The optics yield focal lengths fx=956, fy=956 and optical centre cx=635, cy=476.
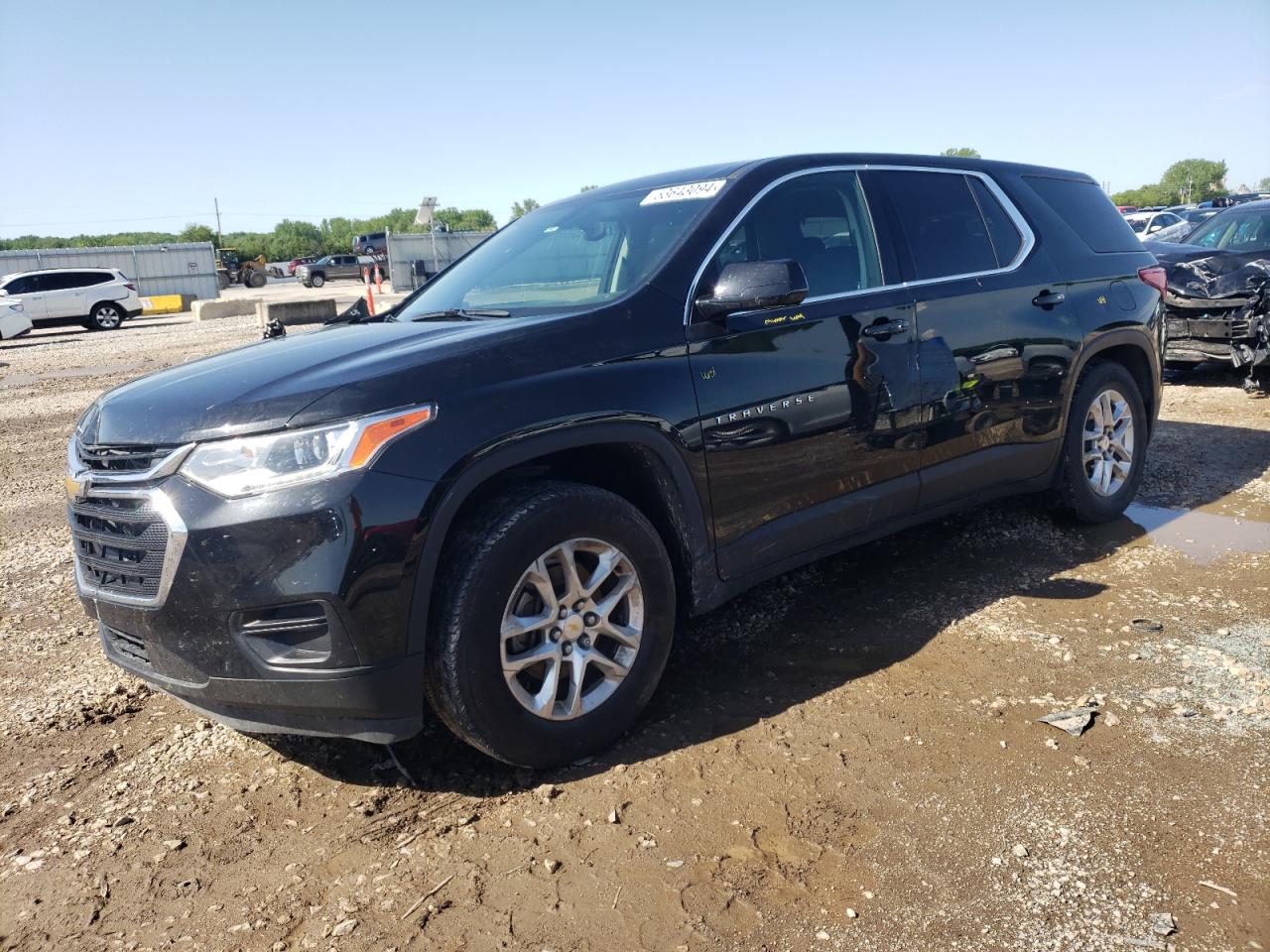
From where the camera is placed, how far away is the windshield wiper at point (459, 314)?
11.5ft

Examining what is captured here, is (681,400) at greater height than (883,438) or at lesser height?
greater

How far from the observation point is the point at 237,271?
50.5m

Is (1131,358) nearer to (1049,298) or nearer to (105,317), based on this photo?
(1049,298)

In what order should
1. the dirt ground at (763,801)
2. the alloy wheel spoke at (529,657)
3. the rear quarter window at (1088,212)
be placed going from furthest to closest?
1. the rear quarter window at (1088,212)
2. the alloy wheel spoke at (529,657)
3. the dirt ground at (763,801)

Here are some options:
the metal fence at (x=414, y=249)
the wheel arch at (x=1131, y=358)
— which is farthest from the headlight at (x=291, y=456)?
the metal fence at (x=414, y=249)

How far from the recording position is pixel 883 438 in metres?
3.77

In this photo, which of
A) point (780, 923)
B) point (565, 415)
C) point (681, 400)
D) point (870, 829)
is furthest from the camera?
point (681, 400)

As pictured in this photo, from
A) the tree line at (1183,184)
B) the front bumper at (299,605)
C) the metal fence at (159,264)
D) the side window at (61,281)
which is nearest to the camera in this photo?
the front bumper at (299,605)

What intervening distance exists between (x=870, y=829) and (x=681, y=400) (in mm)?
1414

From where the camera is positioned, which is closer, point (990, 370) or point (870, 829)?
point (870, 829)

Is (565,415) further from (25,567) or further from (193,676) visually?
(25,567)

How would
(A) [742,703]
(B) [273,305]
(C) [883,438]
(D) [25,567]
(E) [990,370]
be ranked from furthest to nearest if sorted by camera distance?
(B) [273,305], (D) [25,567], (E) [990,370], (C) [883,438], (A) [742,703]

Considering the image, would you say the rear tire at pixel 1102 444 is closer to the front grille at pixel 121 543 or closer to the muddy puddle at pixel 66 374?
the front grille at pixel 121 543

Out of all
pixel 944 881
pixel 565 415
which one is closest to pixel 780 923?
pixel 944 881
